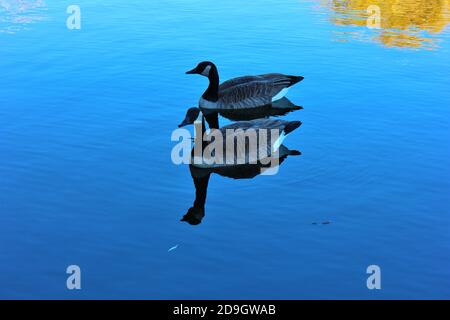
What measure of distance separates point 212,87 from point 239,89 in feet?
2.36

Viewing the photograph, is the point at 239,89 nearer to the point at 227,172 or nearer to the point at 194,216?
the point at 227,172

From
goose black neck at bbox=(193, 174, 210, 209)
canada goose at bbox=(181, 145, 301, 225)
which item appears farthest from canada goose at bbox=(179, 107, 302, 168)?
goose black neck at bbox=(193, 174, 210, 209)

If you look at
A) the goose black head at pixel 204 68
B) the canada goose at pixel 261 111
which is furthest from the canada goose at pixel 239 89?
the canada goose at pixel 261 111

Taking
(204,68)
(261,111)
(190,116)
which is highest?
(204,68)

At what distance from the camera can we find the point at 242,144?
14.7 m

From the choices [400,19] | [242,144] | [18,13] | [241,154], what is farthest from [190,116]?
[400,19]

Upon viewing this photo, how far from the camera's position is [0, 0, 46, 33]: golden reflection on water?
24.4 metres

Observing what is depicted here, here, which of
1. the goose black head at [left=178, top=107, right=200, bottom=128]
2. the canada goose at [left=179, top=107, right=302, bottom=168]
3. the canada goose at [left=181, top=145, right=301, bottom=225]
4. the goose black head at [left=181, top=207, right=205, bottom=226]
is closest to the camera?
the goose black head at [left=181, top=207, right=205, bottom=226]

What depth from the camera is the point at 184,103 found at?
18.1 meters

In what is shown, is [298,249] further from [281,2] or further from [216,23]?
[281,2]

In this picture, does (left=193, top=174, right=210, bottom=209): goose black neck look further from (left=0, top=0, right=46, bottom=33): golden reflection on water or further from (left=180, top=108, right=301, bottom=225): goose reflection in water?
(left=0, top=0, right=46, bottom=33): golden reflection on water

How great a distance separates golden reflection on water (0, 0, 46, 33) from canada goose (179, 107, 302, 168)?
11784 millimetres

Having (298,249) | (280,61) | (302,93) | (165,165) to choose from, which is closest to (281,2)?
(280,61)

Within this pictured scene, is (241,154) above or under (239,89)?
under
